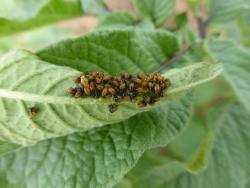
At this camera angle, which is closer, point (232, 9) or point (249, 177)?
point (232, 9)

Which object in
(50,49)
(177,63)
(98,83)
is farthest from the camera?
(177,63)

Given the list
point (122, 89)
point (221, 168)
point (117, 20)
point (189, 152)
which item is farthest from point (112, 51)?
point (189, 152)

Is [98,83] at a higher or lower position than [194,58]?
lower

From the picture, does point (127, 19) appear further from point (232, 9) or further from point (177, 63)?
point (232, 9)

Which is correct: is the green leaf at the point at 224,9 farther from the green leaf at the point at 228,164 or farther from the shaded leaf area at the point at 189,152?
the green leaf at the point at 228,164

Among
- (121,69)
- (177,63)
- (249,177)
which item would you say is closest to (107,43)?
(121,69)

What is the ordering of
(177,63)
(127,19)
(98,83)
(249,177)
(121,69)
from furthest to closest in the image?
1. (249,177)
2. (127,19)
3. (177,63)
4. (121,69)
5. (98,83)

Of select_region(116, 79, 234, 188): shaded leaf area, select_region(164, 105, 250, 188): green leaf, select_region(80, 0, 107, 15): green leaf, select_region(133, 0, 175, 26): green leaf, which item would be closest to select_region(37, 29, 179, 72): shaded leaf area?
select_region(133, 0, 175, 26): green leaf

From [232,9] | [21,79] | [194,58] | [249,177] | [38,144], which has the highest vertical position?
[232,9]
